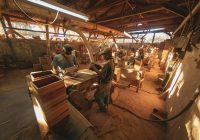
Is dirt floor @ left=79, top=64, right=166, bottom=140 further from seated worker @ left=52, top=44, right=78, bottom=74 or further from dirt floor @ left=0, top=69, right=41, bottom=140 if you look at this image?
seated worker @ left=52, top=44, right=78, bottom=74

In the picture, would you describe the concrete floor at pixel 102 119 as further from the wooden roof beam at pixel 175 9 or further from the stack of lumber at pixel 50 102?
the wooden roof beam at pixel 175 9

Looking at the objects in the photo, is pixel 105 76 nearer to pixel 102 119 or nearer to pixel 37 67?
pixel 102 119

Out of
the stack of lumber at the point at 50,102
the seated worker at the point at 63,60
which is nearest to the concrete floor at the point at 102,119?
the stack of lumber at the point at 50,102

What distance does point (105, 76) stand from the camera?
299 centimetres

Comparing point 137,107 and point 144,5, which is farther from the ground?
point 144,5

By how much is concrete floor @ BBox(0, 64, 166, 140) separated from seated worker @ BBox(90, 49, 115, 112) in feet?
1.73

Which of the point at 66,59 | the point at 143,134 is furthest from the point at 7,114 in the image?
the point at 143,134

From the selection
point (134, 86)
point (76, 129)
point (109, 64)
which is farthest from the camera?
point (134, 86)

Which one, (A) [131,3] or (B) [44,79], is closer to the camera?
(B) [44,79]

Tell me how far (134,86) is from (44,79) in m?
4.98

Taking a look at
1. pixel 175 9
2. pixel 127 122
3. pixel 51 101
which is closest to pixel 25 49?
pixel 51 101

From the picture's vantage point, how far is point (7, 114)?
10.2ft

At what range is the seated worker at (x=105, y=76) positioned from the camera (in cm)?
295

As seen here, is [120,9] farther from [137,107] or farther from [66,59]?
[137,107]
